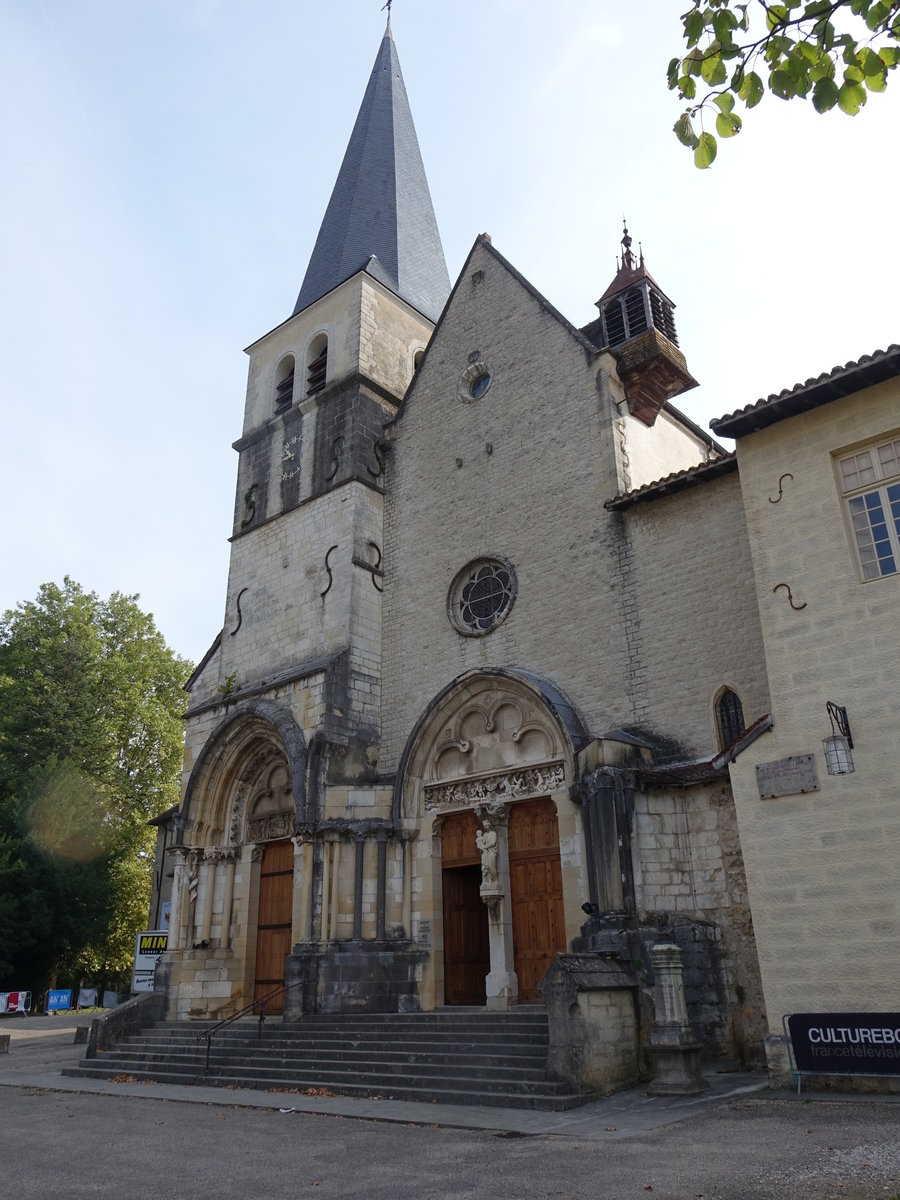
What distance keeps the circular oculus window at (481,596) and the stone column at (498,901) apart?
124 inches

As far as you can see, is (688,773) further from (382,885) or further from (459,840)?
(382,885)

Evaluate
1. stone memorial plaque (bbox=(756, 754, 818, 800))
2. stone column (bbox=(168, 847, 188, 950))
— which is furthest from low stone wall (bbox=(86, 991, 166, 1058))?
stone memorial plaque (bbox=(756, 754, 818, 800))

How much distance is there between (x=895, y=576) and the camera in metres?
9.45

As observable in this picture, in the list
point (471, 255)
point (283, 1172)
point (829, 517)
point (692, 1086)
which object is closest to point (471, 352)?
point (471, 255)

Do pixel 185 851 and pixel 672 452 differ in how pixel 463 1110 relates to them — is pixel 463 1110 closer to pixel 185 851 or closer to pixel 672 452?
pixel 185 851

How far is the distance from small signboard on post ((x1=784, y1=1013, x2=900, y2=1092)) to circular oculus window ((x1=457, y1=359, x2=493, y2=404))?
12076 mm

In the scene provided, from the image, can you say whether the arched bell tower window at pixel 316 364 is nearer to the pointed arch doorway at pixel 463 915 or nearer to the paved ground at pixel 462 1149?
the pointed arch doorway at pixel 463 915

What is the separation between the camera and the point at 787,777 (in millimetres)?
9641

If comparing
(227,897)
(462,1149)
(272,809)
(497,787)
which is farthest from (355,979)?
(462,1149)

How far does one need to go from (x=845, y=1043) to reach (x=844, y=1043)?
10mm

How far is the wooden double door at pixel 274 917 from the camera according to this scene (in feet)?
53.4

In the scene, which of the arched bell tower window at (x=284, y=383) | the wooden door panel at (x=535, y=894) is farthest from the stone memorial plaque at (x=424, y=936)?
the arched bell tower window at (x=284, y=383)

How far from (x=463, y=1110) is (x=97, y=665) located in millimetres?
24868

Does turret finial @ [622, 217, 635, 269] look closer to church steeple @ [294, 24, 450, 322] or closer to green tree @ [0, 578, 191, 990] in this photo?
church steeple @ [294, 24, 450, 322]
